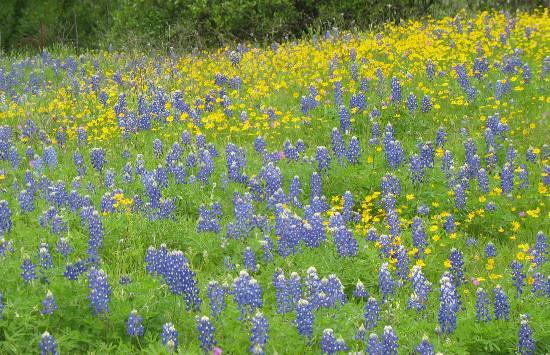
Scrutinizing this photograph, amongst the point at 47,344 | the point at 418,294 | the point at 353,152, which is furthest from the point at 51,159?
the point at 418,294

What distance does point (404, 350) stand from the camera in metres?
4.01

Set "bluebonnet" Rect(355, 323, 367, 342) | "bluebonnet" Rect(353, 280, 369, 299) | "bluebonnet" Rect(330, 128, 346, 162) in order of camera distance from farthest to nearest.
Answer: "bluebonnet" Rect(330, 128, 346, 162)
"bluebonnet" Rect(353, 280, 369, 299)
"bluebonnet" Rect(355, 323, 367, 342)

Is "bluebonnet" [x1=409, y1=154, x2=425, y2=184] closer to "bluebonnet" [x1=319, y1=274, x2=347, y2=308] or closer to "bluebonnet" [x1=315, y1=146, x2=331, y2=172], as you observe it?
"bluebonnet" [x1=315, y1=146, x2=331, y2=172]

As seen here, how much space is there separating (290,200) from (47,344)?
9.17 feet

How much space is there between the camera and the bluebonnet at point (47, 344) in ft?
12.1

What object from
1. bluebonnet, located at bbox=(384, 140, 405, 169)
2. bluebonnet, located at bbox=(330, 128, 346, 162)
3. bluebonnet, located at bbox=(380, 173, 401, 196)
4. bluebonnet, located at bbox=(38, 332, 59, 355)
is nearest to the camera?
bluebonnet, located at bbox=(38, 332, 59, 355)

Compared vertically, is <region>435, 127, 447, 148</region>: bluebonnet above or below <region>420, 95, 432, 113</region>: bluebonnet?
below

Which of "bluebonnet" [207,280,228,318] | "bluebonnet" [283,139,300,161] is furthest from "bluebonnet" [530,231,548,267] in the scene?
"bluebonnet" [283,139,300,161]

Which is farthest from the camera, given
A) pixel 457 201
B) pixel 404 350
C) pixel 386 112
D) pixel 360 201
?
pixel 386 112

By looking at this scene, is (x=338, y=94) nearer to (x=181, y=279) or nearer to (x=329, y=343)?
(x=181, y=279)

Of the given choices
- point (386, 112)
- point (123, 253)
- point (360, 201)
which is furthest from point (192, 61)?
point (123, 253)

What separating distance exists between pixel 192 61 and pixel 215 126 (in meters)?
3.16

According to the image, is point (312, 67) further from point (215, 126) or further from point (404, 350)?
point (404, 350)

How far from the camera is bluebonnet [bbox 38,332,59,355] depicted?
3680 mm
